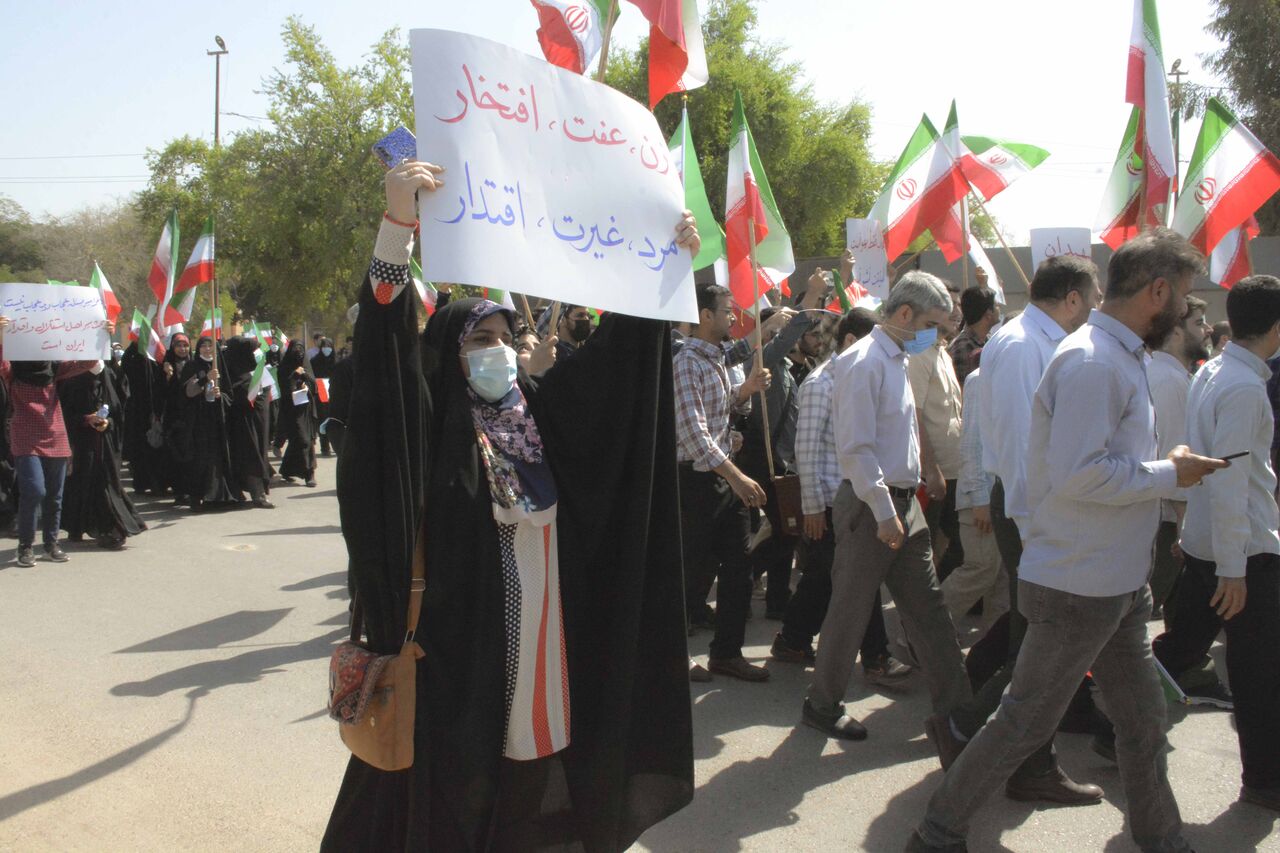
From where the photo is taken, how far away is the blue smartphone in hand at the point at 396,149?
8.61 ft

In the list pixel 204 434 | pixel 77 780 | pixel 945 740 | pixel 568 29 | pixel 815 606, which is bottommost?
pixel 77 780

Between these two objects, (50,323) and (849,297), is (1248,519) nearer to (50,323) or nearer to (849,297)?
(849,297)

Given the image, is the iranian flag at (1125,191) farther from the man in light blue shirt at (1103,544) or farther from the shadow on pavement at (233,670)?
the shadow on pavement at (233,670)

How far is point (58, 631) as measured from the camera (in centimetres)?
623

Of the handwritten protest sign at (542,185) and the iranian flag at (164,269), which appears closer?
the handwritten protest sign at (542,185)

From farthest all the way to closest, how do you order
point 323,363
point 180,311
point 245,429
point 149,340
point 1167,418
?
point 323,363 → point 149,340 → point 245,429 → point 180,311 → point 1167,418

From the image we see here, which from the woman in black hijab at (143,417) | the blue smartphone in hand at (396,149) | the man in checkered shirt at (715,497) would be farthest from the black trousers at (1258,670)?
the woman in black hijab at (143,417)

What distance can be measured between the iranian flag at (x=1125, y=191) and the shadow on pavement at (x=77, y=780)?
6603 millimetres

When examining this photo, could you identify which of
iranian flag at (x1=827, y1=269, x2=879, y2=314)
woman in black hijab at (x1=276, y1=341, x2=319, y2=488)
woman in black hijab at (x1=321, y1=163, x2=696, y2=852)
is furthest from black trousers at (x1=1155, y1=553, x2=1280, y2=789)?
woman in black hijab at (x1=276, y1=341, x2=319, y2=488)

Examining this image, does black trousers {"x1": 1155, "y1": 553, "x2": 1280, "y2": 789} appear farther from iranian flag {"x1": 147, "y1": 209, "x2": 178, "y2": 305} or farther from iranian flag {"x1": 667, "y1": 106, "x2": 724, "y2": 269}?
iranian flag {"x1": 147, "y1": 209, "x2": 178, "y2": 305}

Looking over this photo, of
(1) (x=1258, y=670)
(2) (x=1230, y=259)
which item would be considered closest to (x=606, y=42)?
(1) (x=1258, y=670)

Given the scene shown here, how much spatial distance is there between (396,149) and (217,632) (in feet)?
15.1

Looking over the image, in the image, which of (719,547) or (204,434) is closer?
(719,547)

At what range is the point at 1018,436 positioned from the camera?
3.57 metres
